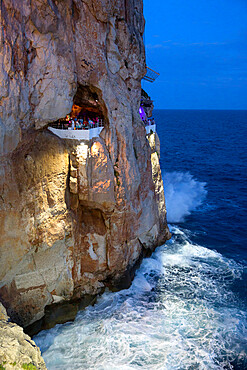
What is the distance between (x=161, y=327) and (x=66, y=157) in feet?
45.4

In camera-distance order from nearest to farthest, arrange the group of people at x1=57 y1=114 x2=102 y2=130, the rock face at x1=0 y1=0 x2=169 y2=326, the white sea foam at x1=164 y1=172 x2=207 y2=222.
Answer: the rock face at x1=0 y1=0 x2=169 y2=326, the group of people at x1=57 y1=114 x2=102 y2=130, the white sea foam at x1=164 y1=172 x2=207 y2=222

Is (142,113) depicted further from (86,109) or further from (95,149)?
(95,149)

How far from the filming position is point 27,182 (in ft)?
70.3

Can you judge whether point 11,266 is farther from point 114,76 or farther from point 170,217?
point 170,217

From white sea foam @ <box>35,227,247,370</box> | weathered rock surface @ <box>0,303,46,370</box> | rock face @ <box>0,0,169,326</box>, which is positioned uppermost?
rock face @ <box>0,0,169,326</box>

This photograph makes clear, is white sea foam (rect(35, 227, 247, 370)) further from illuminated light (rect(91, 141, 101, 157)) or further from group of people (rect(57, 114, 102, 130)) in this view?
group of people (rect(57, 114, 102, 130))

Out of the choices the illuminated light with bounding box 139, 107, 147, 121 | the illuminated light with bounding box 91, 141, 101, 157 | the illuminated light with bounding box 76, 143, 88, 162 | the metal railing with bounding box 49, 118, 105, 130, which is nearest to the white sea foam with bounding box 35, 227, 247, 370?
the illuminated light with bounding box 76, 143, 88, 162

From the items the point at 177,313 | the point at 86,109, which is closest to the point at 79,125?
the point at 86,109

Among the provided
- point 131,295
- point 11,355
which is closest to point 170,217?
point 131,295

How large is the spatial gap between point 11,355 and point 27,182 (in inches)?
439

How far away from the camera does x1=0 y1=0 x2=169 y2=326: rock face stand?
1989cm

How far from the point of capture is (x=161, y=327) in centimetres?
2339

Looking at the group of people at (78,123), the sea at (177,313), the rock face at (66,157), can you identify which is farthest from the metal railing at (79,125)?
the sea at (177,313)

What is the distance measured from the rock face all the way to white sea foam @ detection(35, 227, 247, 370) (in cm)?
224
